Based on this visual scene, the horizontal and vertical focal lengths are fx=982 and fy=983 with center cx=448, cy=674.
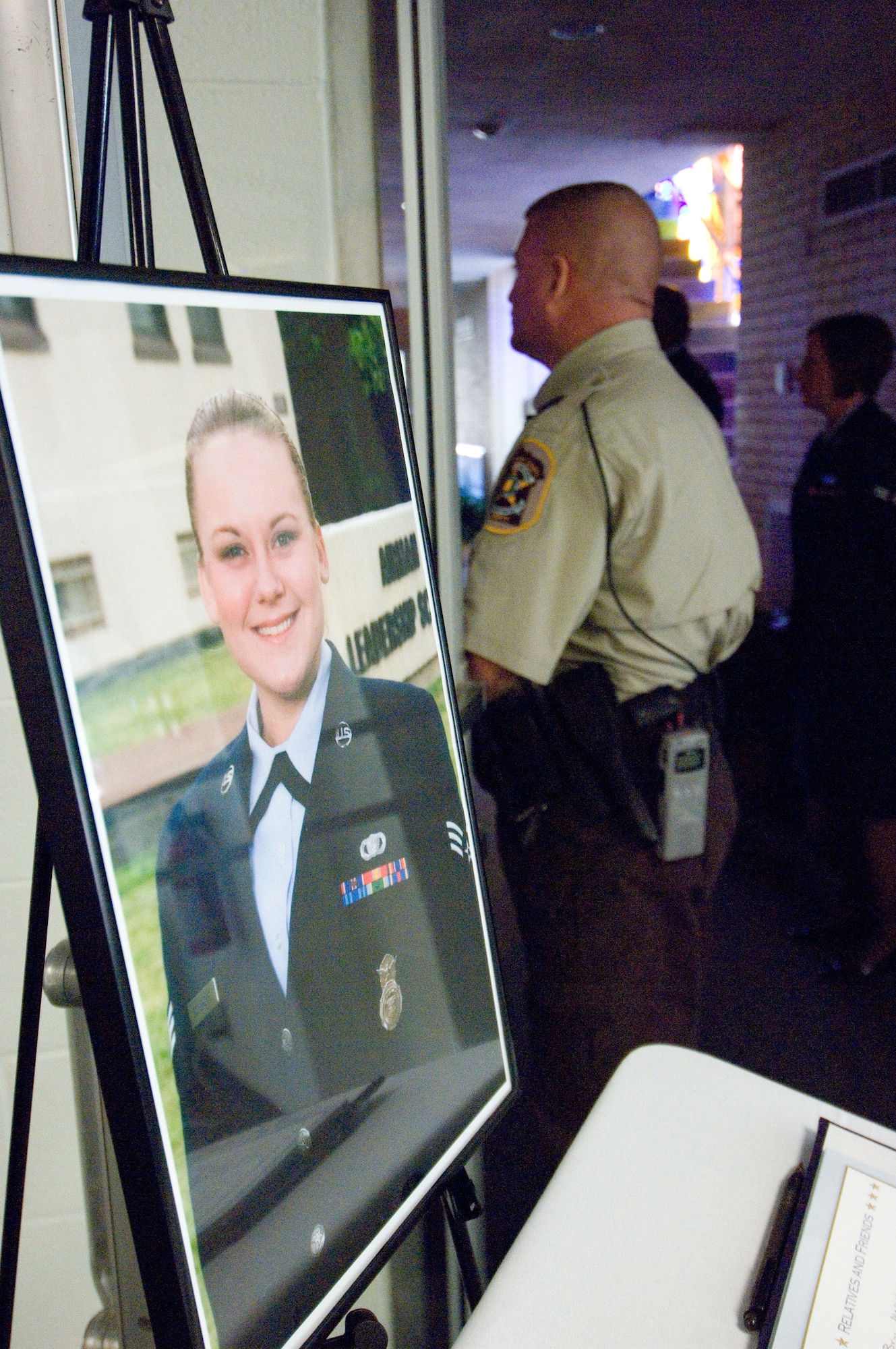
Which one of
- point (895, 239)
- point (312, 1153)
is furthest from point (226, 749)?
point (895, 239)

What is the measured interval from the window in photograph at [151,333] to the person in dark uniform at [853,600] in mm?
2424

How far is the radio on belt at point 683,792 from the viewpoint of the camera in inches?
62.0

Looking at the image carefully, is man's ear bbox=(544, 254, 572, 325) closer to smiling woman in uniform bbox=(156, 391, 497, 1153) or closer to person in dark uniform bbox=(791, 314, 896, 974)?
smiling woman in uniform bbox=(156, 391, 497, 1153)

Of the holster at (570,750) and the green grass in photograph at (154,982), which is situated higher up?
the green grass in photograph at (154,982)

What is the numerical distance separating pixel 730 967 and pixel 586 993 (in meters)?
1.20

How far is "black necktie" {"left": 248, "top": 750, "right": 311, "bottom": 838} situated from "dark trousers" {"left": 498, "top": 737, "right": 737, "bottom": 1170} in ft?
3.50

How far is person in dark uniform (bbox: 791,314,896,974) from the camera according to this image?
2.61 meters

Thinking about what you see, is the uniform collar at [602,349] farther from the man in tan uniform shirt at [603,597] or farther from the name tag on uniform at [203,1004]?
the name tag on uniform at [203,1004]

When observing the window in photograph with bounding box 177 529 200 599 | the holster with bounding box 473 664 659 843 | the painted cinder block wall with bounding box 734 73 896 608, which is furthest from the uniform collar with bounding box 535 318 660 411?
the painted cinder block wall with bounding box 734 73 896 608

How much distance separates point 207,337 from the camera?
0.54 metres

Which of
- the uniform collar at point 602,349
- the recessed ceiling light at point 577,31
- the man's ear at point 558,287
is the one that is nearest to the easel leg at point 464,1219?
the uniform collar at point 602,349

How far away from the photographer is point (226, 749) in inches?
21.2

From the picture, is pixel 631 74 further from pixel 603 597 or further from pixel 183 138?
pixel 183 138

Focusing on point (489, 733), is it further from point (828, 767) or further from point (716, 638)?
point (828, 767)
